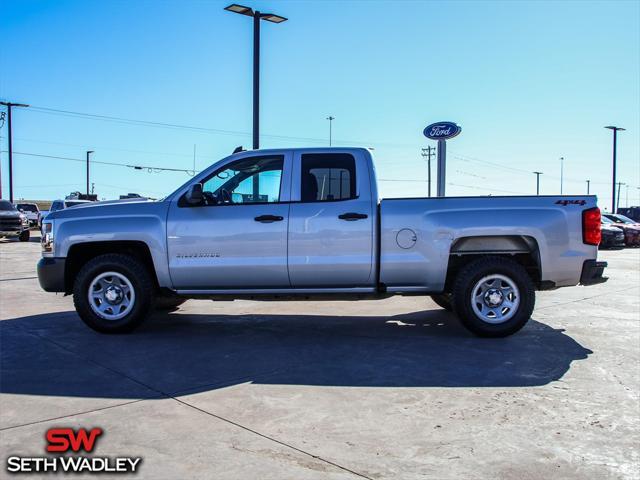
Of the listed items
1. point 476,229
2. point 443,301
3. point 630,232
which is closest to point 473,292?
point 476,229

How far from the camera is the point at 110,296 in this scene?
660cm

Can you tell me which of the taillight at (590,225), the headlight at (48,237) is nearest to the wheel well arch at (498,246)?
the taillight at (590,225)

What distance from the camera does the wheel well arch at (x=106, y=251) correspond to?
263 inches

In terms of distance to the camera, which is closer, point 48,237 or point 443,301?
point 48,237

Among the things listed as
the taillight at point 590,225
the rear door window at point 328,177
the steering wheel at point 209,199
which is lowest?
the taillight at point 590,225

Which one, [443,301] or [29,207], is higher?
[29,207]

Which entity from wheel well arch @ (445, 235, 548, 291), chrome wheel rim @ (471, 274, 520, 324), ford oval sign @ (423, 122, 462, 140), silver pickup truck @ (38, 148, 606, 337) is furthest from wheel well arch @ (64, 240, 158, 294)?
ford oval sign @ (423, 122, 462, 140)

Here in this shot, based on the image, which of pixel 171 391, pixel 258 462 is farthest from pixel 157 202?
pixel 258 462

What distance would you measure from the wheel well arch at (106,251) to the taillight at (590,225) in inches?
192

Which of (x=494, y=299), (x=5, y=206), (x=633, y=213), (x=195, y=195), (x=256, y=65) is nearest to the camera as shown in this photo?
(x=195, y=195)

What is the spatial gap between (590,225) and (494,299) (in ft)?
4.32

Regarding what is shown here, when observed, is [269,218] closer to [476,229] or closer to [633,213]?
[476,229]

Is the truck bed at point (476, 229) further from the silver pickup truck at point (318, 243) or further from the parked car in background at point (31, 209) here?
the parked car in background at point (31, 209)

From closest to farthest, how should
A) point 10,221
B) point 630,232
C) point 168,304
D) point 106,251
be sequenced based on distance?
1. point 106,251
2. point 168,304
3. point 10,221
4. point 630,232
